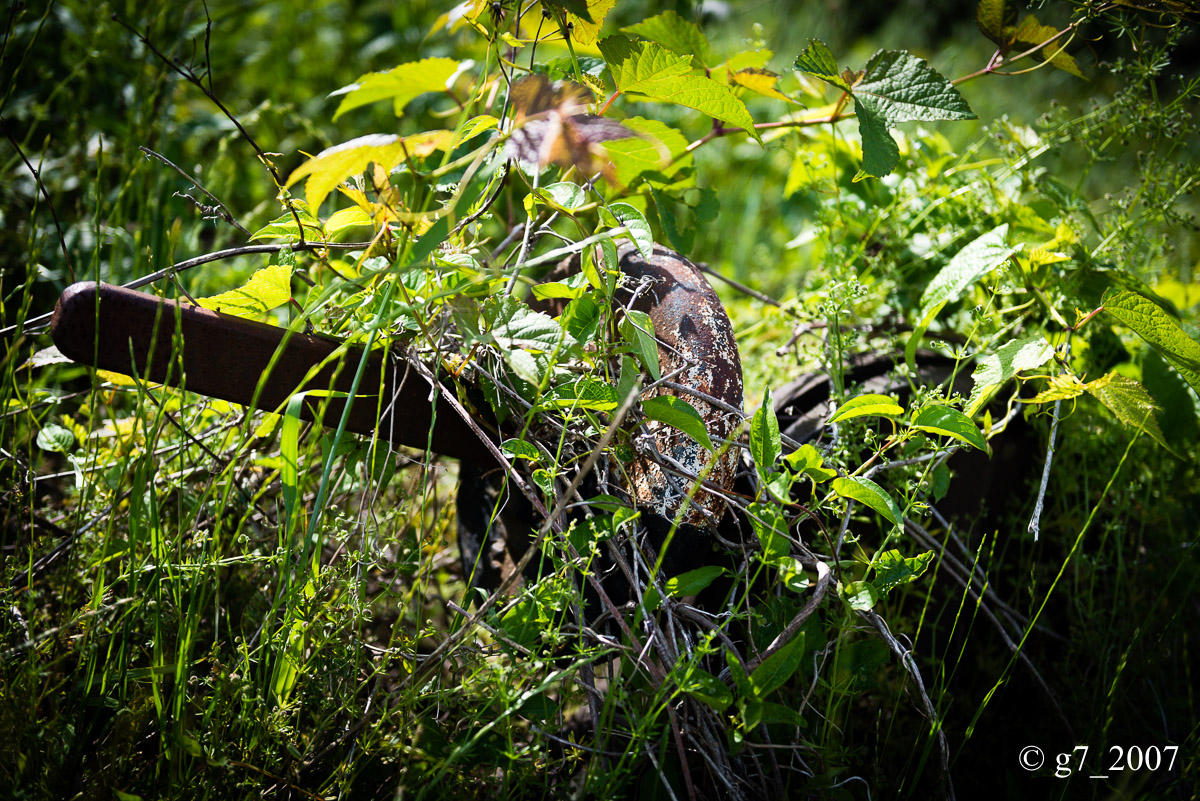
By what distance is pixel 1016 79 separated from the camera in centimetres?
634

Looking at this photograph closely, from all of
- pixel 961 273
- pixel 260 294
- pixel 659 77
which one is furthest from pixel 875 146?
pixel 260 294

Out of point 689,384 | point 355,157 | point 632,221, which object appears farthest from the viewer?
point 689,384

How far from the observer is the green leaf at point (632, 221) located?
1.11m

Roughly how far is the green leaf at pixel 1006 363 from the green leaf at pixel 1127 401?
97 millimetres

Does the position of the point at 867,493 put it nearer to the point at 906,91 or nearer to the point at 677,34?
the point at 906,91

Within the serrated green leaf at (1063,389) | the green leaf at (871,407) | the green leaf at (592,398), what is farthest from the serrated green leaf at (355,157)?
the serrated green leaf at (1063,389)

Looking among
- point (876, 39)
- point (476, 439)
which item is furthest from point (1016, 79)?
point (476, 439)

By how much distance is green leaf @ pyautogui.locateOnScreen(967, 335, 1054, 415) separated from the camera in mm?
1198

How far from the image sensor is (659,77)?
1.24m

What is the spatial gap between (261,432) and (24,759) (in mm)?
527

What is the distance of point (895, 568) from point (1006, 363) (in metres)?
0.42

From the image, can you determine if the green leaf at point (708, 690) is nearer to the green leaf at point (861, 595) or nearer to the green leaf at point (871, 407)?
the green leaf at point (861, 595)

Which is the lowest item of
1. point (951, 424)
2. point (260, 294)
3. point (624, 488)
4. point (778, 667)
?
point (778, 667)

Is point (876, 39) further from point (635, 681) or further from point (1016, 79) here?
point (635, 681)
